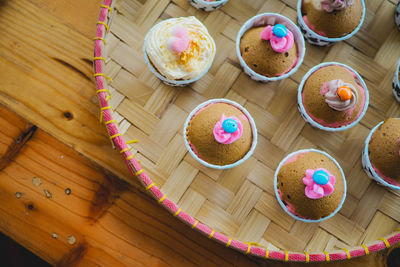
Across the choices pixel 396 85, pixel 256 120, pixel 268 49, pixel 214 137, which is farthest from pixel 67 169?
pixel 396 85

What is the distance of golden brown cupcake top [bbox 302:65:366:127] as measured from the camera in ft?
3.42

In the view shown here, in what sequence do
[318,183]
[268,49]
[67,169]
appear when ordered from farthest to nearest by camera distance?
1. [67,169]
2. [268,49]
3. [318,183]

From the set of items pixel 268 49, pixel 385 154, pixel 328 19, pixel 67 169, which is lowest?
pixel 67 169

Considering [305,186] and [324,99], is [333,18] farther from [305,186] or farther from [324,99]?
[305,186]

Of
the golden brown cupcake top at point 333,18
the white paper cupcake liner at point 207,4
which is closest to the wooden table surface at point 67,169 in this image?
the white paper cupcake liner at point 207,4

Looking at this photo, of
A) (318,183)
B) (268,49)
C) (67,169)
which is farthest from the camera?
(67,169)

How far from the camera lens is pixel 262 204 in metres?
1.08

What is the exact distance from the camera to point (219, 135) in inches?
38.3

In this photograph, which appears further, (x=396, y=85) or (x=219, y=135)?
(x=396, y=85)

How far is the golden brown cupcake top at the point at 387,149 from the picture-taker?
1023 mm

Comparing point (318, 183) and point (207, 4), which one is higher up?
point (207, 4)

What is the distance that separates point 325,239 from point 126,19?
3.11 ft

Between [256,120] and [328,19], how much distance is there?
387mm

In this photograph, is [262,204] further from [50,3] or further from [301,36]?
[50,3]
